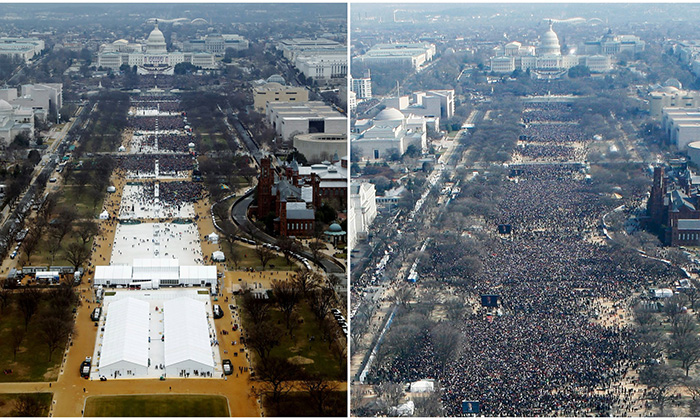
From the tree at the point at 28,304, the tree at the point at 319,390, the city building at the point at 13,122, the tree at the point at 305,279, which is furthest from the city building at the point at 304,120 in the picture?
the tree at the point at 319,390

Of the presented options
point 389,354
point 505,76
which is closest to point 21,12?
point 505,76

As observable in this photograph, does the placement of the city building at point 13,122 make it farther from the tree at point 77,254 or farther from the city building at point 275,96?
the tree at point 77,254

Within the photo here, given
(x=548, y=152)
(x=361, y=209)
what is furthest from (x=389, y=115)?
(x=361, y=209)

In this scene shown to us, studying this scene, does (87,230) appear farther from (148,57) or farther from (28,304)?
(148,57)

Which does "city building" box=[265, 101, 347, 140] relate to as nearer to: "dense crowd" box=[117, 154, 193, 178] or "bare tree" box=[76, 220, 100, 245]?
"dense crowd" box=[117, 154, 193, 178]

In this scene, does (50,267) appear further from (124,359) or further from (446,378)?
(446,378)
